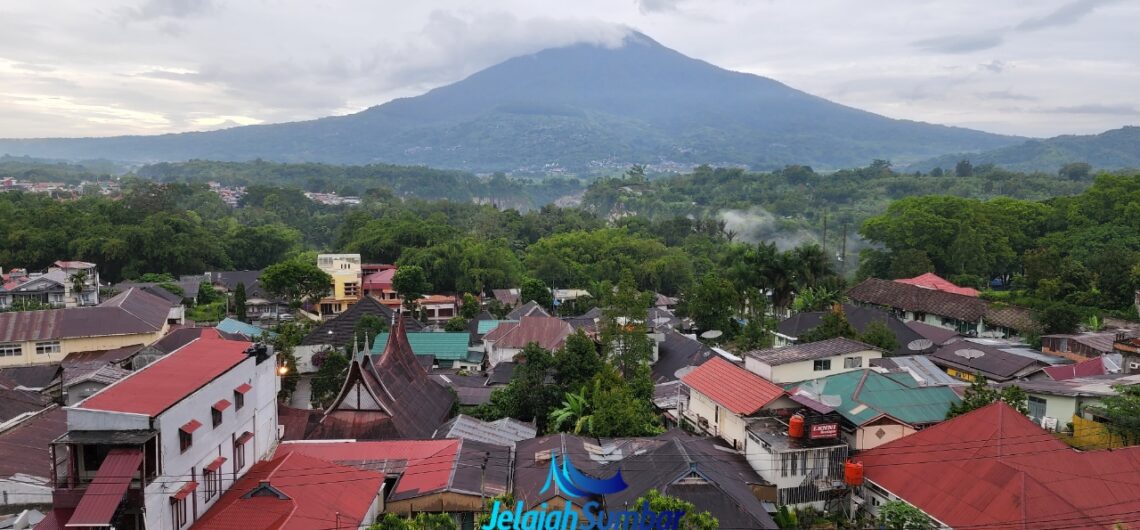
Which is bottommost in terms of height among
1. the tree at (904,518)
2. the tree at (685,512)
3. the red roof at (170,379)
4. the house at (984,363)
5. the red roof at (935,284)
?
the tree at (904,518)

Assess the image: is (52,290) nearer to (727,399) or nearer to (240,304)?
(240,304)

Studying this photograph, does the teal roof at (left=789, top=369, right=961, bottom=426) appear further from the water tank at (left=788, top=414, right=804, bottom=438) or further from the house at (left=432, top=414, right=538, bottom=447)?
the house at (left=432, top=414, right=538, bottom=447)

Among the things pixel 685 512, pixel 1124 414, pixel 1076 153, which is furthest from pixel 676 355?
pixel 1076 153

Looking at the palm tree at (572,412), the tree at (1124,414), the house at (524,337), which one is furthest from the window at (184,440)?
the tree at (1124,414)

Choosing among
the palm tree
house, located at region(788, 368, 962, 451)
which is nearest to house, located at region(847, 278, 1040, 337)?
house, located at region(788, 368, 962, 451)

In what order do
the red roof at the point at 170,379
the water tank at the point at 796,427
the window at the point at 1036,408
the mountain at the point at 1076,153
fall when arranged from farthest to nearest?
1. the mountain at the point at 1076,153
2. the window at the point at 1036,408
3. the water tank at the point at 796,427
4. the red roof at the point at 170,379

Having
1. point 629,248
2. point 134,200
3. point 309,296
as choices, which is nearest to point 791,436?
point 309,296

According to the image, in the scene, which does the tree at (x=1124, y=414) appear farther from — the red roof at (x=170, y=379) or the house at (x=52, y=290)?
the house at (x=52, y=290)

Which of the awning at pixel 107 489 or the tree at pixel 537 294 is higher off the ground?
the awning at pixel 107 489
